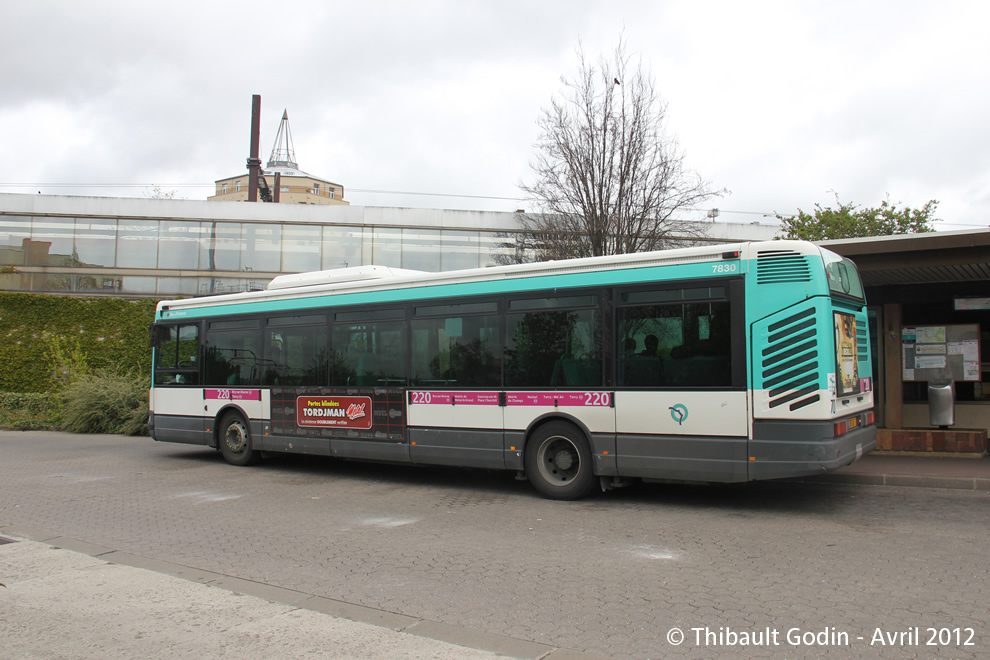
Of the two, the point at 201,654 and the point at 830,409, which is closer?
the point at 201,654

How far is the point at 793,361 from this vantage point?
7457 millimetres

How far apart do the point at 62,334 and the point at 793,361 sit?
23.5 meters

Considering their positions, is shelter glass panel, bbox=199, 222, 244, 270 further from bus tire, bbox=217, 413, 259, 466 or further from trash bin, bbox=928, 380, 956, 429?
trash bin, bbox=928, 380, 956, 429

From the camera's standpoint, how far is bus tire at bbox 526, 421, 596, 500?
8664 millimetres

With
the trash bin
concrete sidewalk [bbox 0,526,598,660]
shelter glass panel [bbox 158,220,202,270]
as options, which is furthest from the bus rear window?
shelter glass panel [bbox 158,220,202,270]

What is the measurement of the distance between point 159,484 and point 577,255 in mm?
14279

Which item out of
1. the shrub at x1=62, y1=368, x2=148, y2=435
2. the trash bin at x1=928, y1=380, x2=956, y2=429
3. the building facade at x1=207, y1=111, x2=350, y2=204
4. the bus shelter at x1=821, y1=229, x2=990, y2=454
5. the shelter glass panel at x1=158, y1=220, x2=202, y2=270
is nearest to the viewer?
the bus shelter at x1=821, y1=229, x2=990, y2=454

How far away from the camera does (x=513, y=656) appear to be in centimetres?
408

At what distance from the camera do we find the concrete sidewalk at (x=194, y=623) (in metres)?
4.19

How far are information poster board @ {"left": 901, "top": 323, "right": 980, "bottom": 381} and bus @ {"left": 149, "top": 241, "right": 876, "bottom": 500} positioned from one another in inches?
163

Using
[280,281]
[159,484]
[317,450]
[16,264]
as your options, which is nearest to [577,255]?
[280,281]

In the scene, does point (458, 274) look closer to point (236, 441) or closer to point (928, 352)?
point (236, 441)

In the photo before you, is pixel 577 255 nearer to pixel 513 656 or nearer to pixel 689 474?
pixel 689 474

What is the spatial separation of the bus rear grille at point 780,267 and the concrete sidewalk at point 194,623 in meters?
4.91
